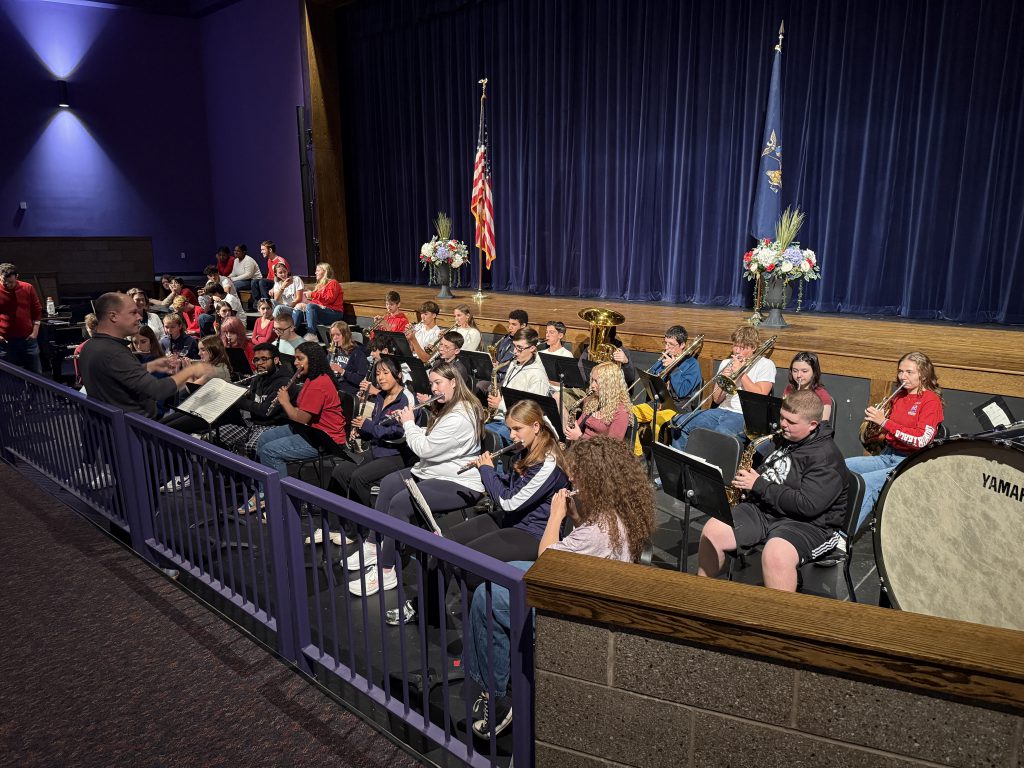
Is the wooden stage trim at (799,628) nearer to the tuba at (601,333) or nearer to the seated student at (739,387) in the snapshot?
the seated student at (739,387)

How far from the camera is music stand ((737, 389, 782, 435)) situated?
4746 mm

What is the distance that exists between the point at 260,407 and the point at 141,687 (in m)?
3.02

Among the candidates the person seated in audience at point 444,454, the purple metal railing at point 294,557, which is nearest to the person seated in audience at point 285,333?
the purple metal railing at point 294,557

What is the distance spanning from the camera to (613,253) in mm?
11922

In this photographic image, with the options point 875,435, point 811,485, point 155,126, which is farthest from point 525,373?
point 155,126

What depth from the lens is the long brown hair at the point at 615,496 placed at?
9.61ft

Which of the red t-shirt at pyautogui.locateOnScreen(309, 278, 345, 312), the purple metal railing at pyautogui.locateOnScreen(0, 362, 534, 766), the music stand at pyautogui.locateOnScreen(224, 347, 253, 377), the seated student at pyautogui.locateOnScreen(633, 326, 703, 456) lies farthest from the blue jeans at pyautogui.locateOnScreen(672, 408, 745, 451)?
the red t-shirt at pyautogui.locateOnScreen(309, 278, 345, 312)

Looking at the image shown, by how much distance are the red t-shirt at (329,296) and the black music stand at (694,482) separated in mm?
7719

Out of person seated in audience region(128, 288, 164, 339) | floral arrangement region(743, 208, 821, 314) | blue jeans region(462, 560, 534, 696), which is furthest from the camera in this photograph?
person seated in audience region(128, 288, 164, 339)

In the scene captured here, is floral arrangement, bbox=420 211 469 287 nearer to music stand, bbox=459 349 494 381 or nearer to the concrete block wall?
music stand, bbox=459 349 494 381

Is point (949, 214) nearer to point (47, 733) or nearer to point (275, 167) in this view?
point (47, 733)

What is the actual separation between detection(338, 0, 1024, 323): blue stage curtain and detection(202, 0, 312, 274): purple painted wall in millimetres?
1231

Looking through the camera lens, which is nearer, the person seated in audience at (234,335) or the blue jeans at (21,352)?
the person seated in audience at (234,335)

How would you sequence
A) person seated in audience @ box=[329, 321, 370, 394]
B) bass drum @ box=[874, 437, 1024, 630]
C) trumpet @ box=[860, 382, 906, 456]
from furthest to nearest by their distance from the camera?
person seated in audience @ box=[329, 321, 370, 394] → trumpet @ box=[860, 382, 906, 456] → bass drum @ box=[874, 437, 1024, 630]
